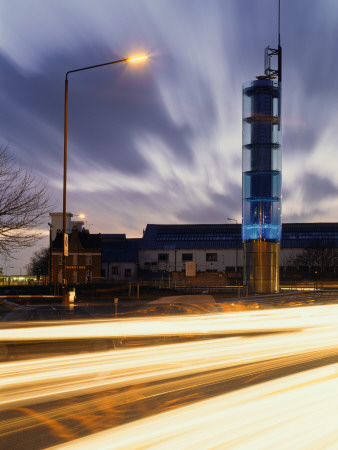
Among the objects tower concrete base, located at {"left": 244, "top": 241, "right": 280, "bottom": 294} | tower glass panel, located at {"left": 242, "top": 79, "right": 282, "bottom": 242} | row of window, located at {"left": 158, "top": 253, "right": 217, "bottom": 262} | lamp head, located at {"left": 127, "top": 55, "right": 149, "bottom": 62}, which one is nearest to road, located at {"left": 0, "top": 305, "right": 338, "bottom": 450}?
lamp head, located at {"left": 127, "top": 55, "right": 149, "bottom": 62}

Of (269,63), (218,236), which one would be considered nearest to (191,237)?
(218,236)

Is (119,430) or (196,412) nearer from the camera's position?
(119,430)

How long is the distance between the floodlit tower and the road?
89.7 ft

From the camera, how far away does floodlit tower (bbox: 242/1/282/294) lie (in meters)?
41.7

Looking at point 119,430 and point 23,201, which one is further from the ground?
point 23,201

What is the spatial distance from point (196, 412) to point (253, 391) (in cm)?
159

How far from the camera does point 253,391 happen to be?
805 cm

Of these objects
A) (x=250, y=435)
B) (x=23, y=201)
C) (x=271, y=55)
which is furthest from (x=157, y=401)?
(x=271, y=55)

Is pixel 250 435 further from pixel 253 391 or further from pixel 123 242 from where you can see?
pixel 123 242

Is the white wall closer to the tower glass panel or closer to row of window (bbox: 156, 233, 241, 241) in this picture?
row of window (bbox: 156, 233, 241, 241)

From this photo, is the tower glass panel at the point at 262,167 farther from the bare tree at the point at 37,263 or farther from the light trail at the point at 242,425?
the bare tree at the point at 37,263

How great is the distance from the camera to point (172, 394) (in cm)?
801

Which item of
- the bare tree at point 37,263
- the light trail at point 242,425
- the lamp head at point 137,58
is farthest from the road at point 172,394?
the bare tree at point 37,263

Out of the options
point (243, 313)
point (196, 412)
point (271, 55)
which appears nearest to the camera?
point (196, 412)
